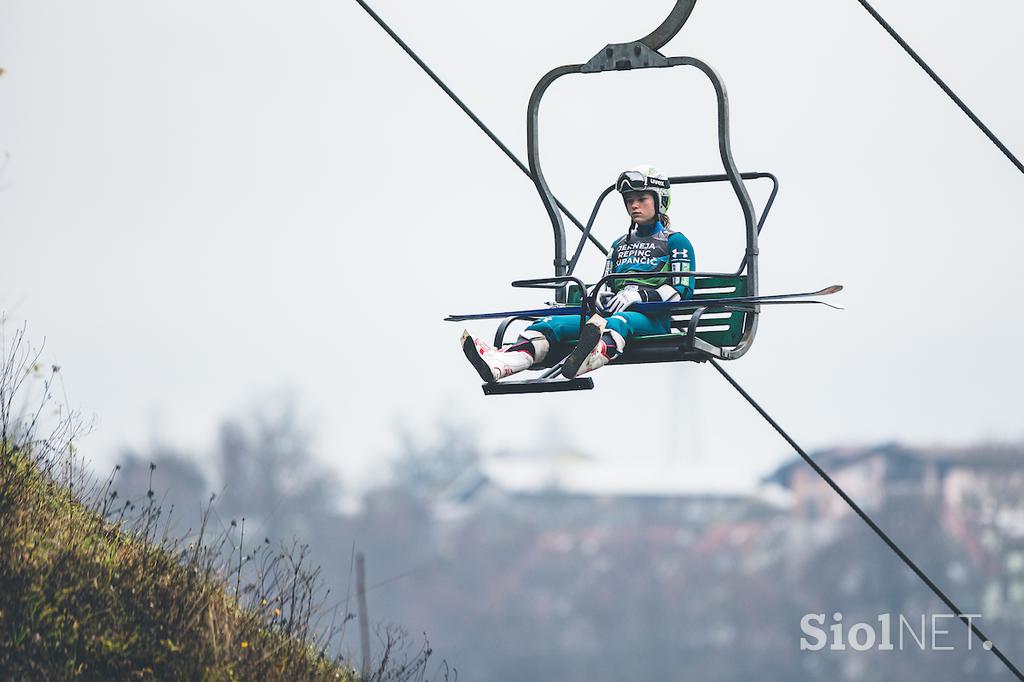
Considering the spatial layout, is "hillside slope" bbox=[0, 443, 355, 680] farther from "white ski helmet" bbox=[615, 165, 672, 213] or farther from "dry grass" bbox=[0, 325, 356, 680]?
"white ski helmet" bbox=[615, 165, 672, 213]

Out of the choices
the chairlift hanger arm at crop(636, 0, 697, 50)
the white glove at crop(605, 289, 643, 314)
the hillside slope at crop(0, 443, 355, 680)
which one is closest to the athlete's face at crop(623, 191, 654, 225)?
the white glove at crop(605, 289, 643, 314)

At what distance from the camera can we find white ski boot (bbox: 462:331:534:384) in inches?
463

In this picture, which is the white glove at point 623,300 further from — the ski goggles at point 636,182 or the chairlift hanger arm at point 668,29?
the chairlift hanger arm at point 668,29

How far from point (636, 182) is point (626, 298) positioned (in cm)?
88

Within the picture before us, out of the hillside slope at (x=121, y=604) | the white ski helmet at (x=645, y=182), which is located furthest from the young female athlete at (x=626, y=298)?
the hillside slope at (x=121, y=604)

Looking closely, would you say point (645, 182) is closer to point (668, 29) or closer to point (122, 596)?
point (668, 29)

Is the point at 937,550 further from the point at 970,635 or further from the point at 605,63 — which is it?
the point at 605,63

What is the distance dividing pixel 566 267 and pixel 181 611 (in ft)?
10.5

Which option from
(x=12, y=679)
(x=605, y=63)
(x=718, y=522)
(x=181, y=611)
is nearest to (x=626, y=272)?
(x=605, y=63)

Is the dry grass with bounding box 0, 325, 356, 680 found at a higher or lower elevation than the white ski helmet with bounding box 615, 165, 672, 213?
lower

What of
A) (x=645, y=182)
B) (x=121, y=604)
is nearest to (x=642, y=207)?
(x=645, y=182)

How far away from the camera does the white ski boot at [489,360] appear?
11758 mm

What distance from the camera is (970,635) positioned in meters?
81.0

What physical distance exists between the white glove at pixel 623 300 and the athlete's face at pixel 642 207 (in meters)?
0.58
